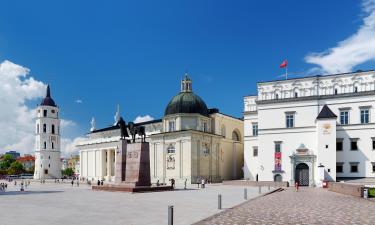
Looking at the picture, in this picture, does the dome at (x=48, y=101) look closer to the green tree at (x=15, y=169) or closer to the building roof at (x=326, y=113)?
the green tree at (x=15, y=169)

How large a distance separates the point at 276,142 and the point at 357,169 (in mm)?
10866

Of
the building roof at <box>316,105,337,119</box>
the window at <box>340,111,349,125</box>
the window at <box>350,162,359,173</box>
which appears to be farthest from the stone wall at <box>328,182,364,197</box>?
the window at <box>340,111,349,125</box>

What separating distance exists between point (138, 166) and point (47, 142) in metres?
80.8

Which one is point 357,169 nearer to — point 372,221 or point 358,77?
point 358,77

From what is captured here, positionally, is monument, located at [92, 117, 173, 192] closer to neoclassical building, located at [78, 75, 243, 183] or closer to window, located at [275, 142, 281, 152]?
window, located at [275, 142, 281, 152]

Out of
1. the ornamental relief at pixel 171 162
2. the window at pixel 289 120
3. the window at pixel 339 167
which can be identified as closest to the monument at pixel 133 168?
the window at pixel 289 120

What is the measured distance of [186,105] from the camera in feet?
223

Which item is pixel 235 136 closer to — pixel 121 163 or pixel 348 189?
pixel 121 163

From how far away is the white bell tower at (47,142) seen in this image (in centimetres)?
10836

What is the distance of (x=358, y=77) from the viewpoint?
50.8 meters

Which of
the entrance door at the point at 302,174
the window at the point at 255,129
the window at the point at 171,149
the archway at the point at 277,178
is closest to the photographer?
the entrance door at the point at 302,174

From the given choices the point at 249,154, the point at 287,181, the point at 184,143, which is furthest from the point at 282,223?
the point at 184,143

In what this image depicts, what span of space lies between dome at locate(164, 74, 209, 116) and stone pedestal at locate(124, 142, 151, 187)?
96.9 ft

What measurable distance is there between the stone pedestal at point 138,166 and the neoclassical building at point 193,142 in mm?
25569
